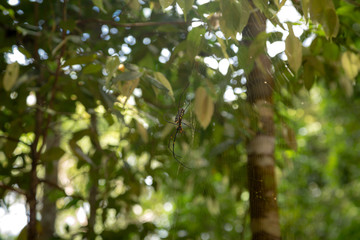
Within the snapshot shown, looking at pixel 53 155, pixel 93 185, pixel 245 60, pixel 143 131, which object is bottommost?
pixel 93 185

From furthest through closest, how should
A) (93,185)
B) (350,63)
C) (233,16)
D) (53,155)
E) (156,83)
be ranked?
(93,185) → (53,155) → (350,63) → (156,83) → (233,16)

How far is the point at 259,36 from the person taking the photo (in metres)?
0.55

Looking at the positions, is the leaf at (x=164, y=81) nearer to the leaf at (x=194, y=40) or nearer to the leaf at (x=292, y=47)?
the leaf at (x=194, y=40)

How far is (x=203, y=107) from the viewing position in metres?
0.54

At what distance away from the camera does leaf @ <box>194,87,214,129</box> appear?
542 millimetres

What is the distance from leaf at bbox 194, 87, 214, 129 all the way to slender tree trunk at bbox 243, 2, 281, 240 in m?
0.06

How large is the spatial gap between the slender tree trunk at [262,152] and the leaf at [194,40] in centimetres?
7

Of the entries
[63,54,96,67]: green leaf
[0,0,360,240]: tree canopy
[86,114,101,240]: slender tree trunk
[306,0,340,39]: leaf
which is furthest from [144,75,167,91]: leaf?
[86,114,101,240]: slender tree trunk

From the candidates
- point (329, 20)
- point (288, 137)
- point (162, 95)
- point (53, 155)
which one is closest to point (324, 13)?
point (329, 20)

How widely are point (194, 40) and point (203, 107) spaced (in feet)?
0.33

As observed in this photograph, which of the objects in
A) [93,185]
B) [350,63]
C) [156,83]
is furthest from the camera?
[93,185]

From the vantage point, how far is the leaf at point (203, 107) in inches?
21.3

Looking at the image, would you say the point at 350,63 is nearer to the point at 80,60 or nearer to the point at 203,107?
the point at 203,107

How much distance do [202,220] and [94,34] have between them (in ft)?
1.66
